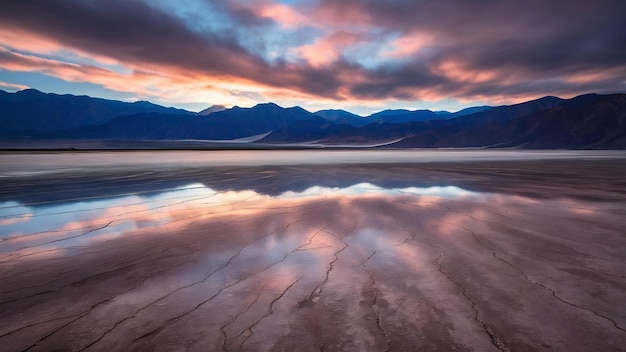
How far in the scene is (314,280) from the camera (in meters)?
3.46

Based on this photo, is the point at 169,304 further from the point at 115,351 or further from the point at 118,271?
the point at 118,271

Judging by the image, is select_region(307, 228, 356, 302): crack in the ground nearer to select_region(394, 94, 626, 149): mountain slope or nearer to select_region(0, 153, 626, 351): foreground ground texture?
select_region(0, 153, 626, 351): foreground ground texture

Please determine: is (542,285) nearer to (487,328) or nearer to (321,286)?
(487,328)

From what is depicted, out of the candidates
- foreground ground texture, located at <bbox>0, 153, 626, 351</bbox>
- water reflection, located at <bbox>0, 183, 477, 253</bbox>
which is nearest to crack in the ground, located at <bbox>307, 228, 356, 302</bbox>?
foreground ground texture, located at <bbox>0, 153, 626, 351</bbox>

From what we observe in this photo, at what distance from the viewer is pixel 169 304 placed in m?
2.95

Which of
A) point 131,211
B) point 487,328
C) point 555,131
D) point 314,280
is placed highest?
point 555,131

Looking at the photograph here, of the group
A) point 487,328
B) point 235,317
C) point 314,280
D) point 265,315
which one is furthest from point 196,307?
point 487,328

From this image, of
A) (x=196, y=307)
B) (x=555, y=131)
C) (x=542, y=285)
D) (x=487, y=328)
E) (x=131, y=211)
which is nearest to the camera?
(x=487, y=328)

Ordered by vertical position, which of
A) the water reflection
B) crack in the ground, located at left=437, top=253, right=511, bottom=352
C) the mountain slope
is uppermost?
the mountain slope

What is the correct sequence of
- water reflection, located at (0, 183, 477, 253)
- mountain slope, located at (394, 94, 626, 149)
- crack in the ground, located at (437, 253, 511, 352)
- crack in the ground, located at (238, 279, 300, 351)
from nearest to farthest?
crack in the ground, located at (437, 253, 511, 352) → crack in the ground, located at (238, 279, 300, 351) → water reflection, located at (0, 183, 477, 253) → mountain slope, located at (394, 94, 626, 149)

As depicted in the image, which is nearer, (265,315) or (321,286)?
(265,315)

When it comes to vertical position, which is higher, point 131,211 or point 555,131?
point 555,131

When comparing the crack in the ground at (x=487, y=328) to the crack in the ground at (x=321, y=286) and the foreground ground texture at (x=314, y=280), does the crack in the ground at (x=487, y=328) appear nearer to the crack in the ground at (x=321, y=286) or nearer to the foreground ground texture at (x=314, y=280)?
the foreground ground texture at (x=314, y=280)

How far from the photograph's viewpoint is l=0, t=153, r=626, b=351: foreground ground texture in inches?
94.9
